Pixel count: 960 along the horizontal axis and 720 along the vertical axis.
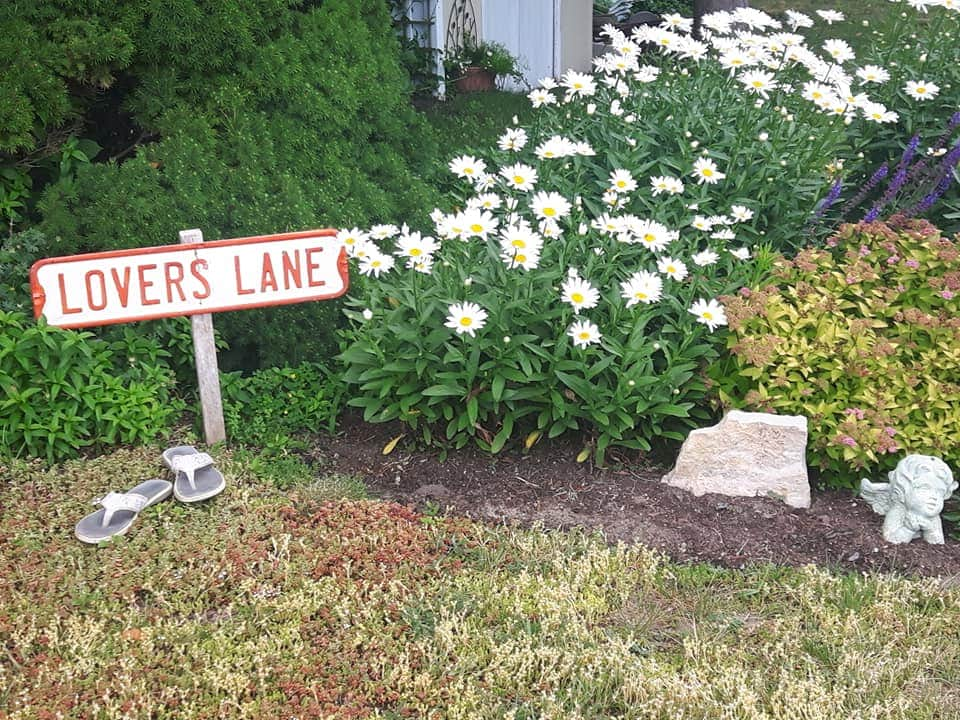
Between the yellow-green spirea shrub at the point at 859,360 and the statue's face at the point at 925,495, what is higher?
the yellow-green spirea shrub at the point at 859,360

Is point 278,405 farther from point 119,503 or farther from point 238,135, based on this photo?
point 238,135

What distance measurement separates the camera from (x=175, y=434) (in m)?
3.90

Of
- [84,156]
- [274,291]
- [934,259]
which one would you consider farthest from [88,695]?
[934,259]

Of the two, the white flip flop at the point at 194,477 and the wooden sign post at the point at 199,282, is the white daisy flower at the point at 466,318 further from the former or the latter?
the white flip flop at the point at 194,477

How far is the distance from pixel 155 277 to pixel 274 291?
0.43m

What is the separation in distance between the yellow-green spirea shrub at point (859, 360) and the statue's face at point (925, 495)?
207mm

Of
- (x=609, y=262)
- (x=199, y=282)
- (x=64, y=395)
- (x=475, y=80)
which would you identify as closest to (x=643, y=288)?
(x=609, y=262)

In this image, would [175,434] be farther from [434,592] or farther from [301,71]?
[301,71]

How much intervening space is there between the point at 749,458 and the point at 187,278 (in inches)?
85.9

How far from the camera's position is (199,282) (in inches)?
141

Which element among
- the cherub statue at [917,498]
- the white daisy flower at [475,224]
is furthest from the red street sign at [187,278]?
the cherub statue at [917,498]

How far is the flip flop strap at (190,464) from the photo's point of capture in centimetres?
343

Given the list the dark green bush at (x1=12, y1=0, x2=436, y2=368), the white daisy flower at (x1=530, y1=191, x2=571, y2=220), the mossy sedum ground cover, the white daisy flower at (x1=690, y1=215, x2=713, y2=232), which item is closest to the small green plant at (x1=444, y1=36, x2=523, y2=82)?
the dark green bush at (x1=12, y1=0, x2=436, y2=368)

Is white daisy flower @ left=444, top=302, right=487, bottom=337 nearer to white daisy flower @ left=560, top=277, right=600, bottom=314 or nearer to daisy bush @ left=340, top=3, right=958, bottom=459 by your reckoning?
daisy bush @ left=340, top=3, right=958, bottom=459
